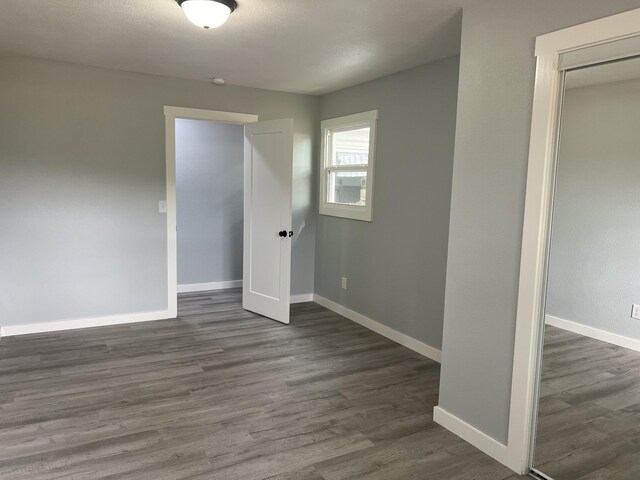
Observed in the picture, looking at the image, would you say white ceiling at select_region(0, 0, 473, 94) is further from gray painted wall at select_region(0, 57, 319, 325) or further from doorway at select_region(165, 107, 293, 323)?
doorway at select_region(165, 107, 293, 323)

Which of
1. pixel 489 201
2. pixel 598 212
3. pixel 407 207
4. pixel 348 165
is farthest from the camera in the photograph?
pixel 348 165

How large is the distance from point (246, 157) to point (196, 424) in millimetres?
2947

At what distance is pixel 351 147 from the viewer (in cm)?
486

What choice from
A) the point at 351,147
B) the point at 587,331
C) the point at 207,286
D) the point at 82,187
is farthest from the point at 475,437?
the point at 207,286

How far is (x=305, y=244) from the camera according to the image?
544 centimetres

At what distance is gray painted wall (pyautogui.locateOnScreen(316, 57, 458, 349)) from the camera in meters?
3.65

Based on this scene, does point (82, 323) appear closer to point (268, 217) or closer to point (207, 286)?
point (207, 286)

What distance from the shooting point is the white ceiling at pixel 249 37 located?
2.62 m

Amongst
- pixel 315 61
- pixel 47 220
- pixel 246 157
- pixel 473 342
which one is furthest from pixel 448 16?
pixel 47 220

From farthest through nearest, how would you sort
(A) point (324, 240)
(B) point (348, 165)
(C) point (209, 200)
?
1. (C) point (209, 200)
2. (A) point (324, 240)
3. (B) point (348, 165)

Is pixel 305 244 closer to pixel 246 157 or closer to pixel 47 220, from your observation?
pixel 246 157

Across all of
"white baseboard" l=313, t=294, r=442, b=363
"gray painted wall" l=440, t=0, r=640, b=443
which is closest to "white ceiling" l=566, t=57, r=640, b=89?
"gray painted wall" l=440, t=0, r=640, b=443

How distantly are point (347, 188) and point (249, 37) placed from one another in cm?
211

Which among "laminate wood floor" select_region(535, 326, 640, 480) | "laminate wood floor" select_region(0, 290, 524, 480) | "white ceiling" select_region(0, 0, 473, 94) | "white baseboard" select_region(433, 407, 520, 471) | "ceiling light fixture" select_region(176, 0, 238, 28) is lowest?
"laminate wood floor" select_region(0, 290, 524, 480)
